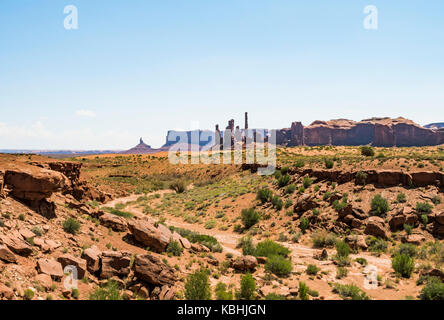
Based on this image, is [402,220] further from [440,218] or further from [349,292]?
[349,292]

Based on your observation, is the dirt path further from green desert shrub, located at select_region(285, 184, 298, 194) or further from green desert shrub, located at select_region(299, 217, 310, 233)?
green desert shrub, located at select_region(285, 184, 298, 194)

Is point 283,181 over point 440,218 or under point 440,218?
over

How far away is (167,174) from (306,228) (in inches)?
1573

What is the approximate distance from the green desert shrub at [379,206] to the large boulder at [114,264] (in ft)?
54.9

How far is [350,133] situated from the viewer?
136 m

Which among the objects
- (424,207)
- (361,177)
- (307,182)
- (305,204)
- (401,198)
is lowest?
(305,204)

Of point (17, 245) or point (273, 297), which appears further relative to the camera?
point (273, 297)

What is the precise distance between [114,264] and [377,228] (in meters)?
15.5

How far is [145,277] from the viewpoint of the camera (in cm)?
938

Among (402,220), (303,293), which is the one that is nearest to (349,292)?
(303,293)

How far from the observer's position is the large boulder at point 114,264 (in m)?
9.41

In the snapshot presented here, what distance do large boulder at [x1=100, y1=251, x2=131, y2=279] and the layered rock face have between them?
126 metres

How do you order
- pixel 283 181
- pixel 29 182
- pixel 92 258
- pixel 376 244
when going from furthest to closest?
pixel 283 181
pixel 376 244
pixel 29 182
pixel 92 258

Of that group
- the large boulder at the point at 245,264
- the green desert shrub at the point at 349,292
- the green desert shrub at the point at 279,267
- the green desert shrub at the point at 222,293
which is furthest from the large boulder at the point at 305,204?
the green desert shrub at the point at 222,293
